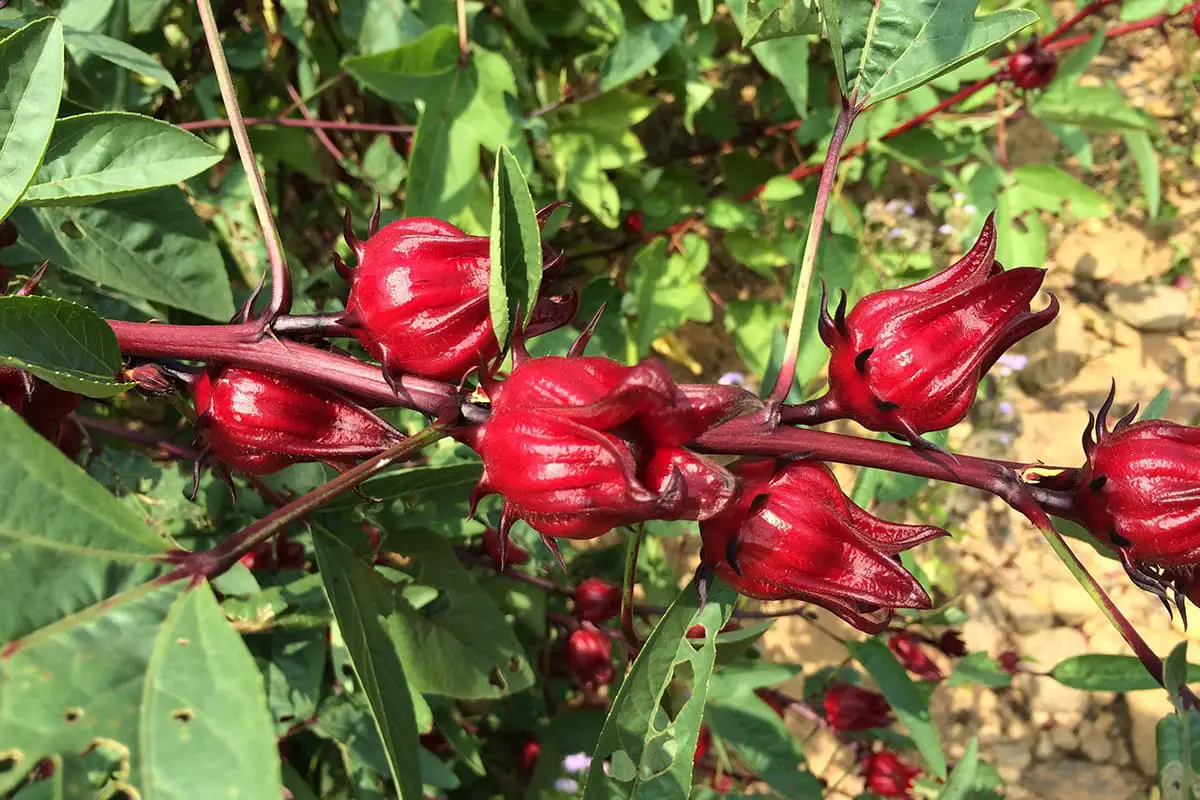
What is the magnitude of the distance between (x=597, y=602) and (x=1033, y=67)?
1.87m

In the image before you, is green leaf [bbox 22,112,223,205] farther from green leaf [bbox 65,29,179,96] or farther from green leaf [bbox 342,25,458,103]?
green leaf [bbox 342,25,458,103]

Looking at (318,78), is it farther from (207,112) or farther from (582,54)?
(582,54)

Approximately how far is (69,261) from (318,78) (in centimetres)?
147

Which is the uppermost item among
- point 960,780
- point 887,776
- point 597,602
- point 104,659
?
point 104,659

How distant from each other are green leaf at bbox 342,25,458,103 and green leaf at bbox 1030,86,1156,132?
164 cm

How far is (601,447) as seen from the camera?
750mm

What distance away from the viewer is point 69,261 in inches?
55.4

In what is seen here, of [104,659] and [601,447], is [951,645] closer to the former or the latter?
[601,447]

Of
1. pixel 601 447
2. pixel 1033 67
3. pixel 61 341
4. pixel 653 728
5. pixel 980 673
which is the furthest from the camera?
pixel 1033 67

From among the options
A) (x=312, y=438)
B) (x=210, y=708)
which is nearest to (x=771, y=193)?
(x=312, y=438)

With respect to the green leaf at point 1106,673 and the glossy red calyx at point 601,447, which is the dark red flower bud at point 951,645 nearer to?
the green leaf at point 1106,673

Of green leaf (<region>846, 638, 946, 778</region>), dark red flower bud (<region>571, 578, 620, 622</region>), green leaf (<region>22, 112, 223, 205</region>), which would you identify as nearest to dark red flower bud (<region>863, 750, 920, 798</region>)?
green leaf (<region>846, 638, 946, 778</region>)

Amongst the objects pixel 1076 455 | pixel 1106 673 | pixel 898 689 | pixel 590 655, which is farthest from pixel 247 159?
pixel 1076 455

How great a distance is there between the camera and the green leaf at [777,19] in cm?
106
